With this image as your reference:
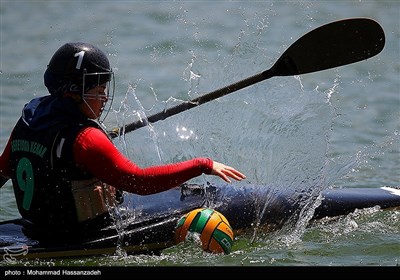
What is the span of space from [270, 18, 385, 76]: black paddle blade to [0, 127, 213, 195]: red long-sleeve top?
1566 millimetres

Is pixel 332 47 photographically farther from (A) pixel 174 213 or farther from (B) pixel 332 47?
(A) pixel 174 213

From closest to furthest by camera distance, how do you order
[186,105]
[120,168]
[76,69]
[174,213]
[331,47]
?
[120,168] < [76,69] < [174,213] < [186,105] < [331,47]

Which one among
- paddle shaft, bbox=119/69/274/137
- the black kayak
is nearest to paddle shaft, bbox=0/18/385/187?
paddle shaft, bbox=119/69/274/137

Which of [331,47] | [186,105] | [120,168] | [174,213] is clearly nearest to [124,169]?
[120,168]

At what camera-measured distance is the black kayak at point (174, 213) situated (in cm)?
603

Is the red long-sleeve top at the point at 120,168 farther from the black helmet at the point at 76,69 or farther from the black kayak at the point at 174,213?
the black kayak at the point at 174,213

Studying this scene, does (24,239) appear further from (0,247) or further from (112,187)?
(112,187)

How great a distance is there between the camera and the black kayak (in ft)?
19.8

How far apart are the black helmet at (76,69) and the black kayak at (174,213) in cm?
87

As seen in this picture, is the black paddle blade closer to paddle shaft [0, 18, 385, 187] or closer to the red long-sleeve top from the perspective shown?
paddle shaft [0, 18, 385, 187]

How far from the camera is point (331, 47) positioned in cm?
725

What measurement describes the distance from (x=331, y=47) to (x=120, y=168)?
2198 mm

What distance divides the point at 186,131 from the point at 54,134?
1785mm

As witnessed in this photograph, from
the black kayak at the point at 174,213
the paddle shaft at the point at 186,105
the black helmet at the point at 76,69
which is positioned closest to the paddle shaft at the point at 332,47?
the paddle shaft at the point at 186,105
